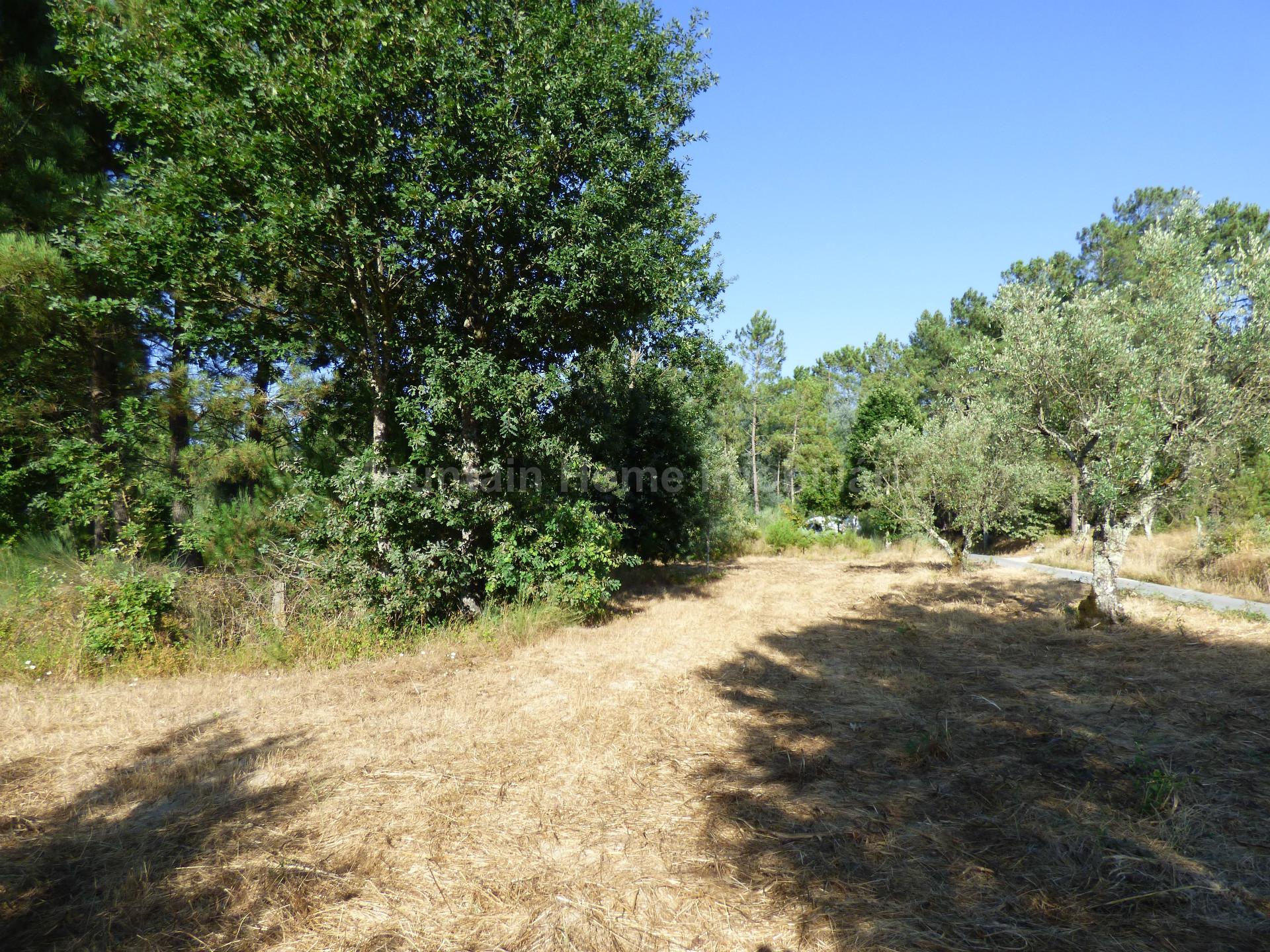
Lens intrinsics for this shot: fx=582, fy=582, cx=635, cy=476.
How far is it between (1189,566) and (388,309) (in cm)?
1661

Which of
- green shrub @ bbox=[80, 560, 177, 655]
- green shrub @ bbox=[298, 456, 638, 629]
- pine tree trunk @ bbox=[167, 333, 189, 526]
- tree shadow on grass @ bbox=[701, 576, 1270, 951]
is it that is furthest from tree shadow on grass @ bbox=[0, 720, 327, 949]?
pine tree trunk @ bbox=[167, 333, 189, 526]

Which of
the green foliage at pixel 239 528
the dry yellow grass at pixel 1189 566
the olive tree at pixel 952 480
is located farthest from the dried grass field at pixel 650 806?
the olive tree at pixel 952 480

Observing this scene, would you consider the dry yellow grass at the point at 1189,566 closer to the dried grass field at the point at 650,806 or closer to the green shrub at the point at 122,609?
the dried grass field at the point at 650,806

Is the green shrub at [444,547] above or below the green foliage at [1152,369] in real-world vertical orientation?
below

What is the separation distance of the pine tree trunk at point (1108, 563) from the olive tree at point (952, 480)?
16.8ft

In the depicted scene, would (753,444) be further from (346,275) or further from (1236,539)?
(346,275)

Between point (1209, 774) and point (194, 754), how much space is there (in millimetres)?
7071

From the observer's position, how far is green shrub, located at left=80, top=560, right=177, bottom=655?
6215 mm

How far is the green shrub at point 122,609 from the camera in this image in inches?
245

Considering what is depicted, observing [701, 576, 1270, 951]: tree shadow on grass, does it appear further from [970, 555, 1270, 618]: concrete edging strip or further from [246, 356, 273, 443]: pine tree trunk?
[246, 356, 273, 443]: pine tree trunk

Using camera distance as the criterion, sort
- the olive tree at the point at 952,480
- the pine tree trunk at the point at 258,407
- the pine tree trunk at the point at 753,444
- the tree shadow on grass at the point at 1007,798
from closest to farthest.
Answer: the tree shadow on grass at the point at 1007,798
the pine tree trunk at the point at 258,407
the olive tree at the point at 952,480
the pine tree trunk at the point at 753,444

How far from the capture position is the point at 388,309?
8.05 meters

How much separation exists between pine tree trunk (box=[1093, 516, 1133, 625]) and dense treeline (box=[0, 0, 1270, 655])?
5cm

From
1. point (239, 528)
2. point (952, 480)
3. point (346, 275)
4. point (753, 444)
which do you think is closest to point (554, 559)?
point (346, 275)
